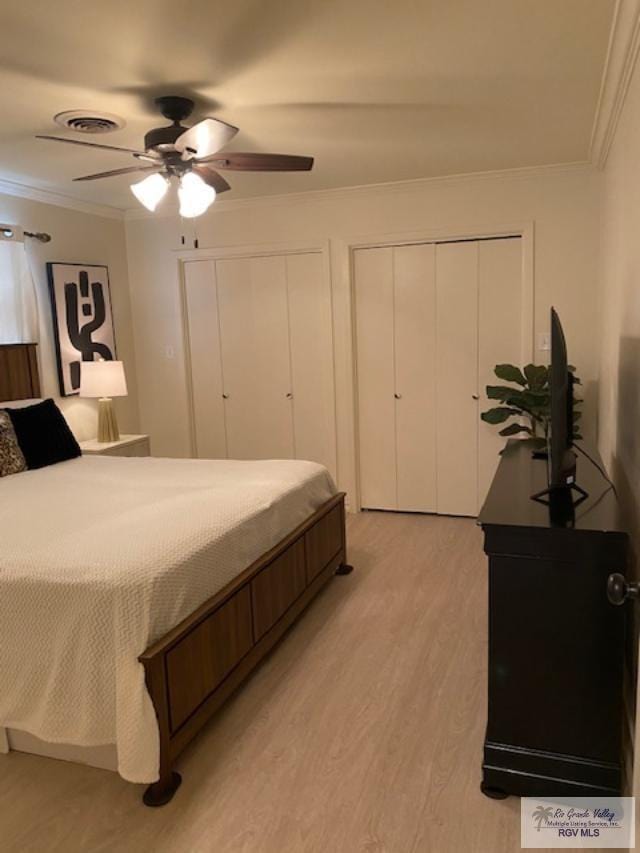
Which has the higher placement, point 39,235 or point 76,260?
point 39,235

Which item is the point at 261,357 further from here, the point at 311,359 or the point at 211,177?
the point at 211,177

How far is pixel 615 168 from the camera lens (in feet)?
10.5

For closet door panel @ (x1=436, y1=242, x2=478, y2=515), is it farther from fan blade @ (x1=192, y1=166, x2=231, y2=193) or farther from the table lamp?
the table lamp

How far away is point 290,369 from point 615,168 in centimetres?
272

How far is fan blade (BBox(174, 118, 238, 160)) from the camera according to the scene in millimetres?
2406

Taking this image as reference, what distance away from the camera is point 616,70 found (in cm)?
247

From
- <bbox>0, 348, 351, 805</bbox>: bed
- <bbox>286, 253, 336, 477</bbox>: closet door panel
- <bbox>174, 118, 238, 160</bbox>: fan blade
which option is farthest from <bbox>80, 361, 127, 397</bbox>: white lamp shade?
<bbox>174, 118, 238, 160</bbox>: fan blade

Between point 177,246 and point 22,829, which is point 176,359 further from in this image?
point 22,829

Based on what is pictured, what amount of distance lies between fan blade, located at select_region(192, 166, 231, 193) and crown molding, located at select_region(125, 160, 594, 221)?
5.91 ft

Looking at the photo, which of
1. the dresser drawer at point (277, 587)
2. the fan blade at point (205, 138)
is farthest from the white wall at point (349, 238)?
the fan blade at point (205, 138)

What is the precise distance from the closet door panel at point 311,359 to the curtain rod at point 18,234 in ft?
5.82

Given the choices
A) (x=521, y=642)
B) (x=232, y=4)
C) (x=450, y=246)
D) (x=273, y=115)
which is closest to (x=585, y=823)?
(x=521, y=642)

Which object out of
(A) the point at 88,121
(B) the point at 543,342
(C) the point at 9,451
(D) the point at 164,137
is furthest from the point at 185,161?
(B) the point at 543,342

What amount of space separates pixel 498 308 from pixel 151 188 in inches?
104
